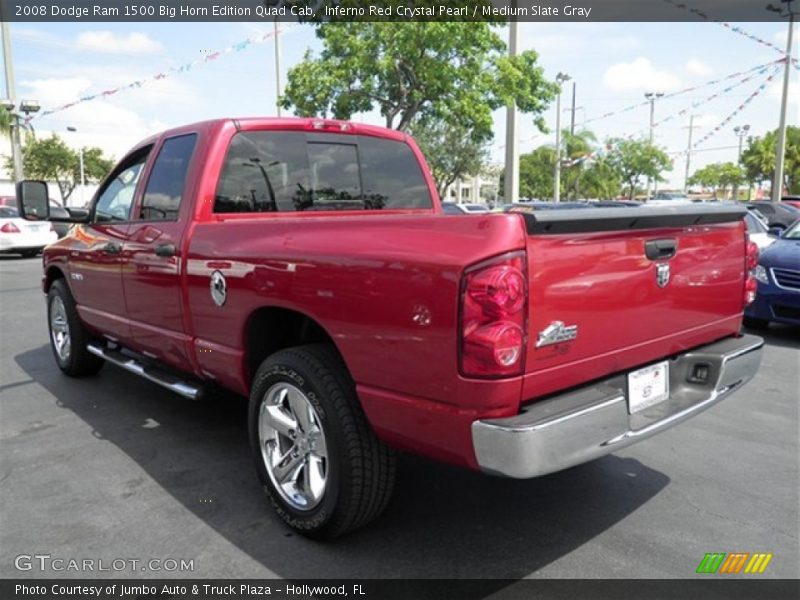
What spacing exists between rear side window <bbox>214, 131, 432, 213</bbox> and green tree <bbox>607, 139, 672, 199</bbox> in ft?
193

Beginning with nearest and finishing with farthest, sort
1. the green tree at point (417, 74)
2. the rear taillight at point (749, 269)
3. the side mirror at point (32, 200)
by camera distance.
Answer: the rear taillight at point (749, 269) → the side mirror at point (32, 200) → the green tree at point (417, 74)

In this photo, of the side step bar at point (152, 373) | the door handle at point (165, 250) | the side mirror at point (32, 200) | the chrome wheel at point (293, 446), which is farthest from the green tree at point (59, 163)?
the chrome wheel at point (293, 446)

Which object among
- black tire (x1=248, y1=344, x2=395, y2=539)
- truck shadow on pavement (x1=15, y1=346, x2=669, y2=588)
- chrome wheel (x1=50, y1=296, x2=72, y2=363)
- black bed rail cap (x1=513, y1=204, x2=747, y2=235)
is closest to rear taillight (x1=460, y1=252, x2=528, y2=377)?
black bed rail cap (x1=513, y1=204, x2=747, y2=235)

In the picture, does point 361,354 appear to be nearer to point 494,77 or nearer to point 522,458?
point 522,458

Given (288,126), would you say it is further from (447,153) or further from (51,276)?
(447,153)

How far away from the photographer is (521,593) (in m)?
2.52

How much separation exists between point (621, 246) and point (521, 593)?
4.66ft

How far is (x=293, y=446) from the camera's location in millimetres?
2977

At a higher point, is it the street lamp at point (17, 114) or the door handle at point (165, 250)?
the street lamp at point (17, 114)

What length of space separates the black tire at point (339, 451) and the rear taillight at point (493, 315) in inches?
26.3

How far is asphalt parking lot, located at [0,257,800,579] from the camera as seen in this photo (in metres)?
2.75

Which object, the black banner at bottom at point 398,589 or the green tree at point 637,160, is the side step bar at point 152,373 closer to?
the black banner at bottom at point 398,589

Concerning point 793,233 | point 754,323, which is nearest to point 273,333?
point 754,323

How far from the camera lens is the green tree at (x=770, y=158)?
1738 inches
